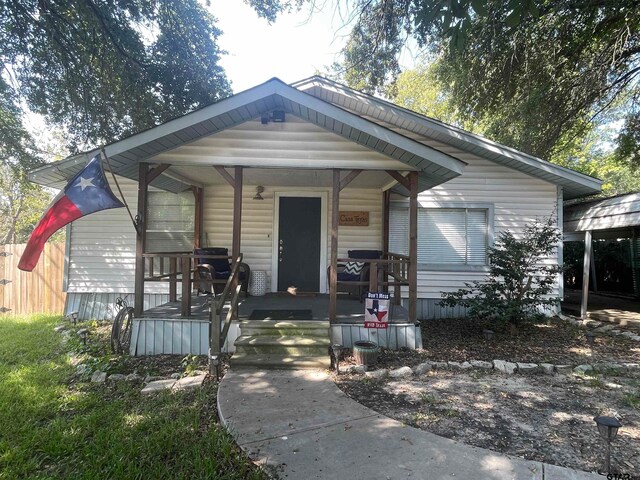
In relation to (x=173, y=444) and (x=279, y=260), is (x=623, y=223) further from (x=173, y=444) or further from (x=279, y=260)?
(x=173, y=444)

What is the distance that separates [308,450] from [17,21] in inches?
368

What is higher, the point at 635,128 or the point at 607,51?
the point at 607,51

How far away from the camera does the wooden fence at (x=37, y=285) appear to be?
871 centimetres

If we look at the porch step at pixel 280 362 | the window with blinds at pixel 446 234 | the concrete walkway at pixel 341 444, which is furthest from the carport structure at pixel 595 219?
the concrete walkway at pixel 341 444

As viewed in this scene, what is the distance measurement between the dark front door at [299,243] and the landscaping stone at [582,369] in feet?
15.5

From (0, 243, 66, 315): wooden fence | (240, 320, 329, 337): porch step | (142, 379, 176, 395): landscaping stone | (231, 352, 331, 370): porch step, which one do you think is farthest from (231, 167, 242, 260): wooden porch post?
(0, 243, 66, 315): wooden fence

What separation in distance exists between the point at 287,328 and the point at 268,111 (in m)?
3.02

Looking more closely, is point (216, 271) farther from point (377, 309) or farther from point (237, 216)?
point (377, 309)

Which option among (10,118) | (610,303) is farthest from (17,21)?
(610,303)

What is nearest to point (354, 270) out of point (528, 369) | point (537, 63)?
point (528, 369)

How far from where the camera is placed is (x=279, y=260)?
8.02 m

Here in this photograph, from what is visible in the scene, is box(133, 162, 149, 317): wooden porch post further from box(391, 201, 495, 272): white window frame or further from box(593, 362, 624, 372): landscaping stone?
box(593, 362, 624, 372): landscaping stone

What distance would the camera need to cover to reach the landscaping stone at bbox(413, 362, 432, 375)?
4418mm

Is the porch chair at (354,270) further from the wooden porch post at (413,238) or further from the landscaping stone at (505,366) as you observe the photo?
the landscaping stone at (505,366)
